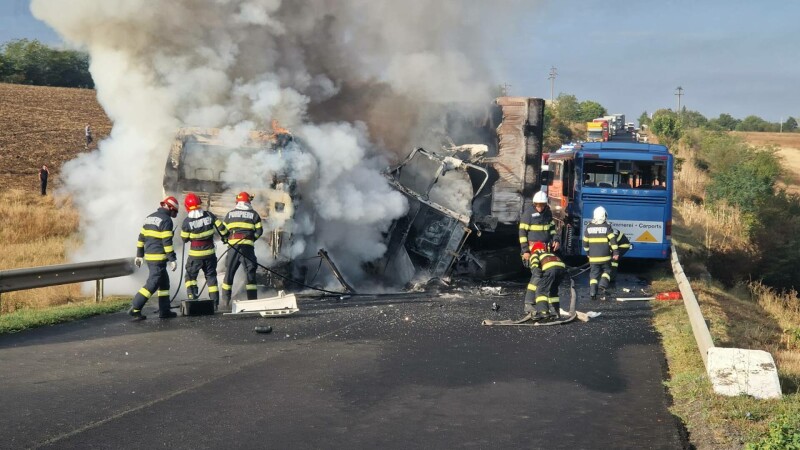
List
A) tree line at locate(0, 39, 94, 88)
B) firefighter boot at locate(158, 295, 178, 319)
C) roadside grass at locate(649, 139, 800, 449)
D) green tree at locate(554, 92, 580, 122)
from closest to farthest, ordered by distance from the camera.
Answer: roadside grass at locate(649, 139, 800, 449) → firefighter boot at locate(158, 295, 178, 319) → tree line at locate(0, 39, 94, 88) → green tree at locate(554, 92, 580, 122)

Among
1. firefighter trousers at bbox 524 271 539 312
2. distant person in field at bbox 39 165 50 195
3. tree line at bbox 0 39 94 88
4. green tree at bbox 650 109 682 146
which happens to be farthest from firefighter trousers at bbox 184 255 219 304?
green tree at bbox 650 109 682 146

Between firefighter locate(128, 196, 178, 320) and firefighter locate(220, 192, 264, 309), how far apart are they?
3.11 feet

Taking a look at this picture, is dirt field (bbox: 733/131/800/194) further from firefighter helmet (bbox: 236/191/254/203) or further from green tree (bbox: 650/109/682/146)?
firefighter helmet (bbox: 236/191/254/203)

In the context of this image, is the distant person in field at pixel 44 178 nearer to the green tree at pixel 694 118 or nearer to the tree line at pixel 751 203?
the tree line at pixel 751 203

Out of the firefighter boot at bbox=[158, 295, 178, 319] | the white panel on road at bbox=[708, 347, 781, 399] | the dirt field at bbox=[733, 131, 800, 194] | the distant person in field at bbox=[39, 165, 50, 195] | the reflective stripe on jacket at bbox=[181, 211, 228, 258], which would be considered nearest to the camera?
the white panel on road at bbox=[708, 347, 781, 399]

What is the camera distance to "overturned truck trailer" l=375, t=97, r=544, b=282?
14.2m

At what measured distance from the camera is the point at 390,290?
46.6 ft

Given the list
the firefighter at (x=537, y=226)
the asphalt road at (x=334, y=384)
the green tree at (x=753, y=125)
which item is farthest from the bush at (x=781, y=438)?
the green tree at (x=753, y=125)

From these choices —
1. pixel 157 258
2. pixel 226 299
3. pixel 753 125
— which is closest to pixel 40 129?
pixel 226 299

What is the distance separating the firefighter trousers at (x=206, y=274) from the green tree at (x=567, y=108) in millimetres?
70031

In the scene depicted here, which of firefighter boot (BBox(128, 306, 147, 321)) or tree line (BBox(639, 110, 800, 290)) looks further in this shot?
tree line (BBox(639, 110, 800, 290))

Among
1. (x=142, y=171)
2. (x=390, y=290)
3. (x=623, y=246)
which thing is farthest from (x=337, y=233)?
(x=623, y=246)

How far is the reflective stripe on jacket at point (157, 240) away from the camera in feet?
35.5

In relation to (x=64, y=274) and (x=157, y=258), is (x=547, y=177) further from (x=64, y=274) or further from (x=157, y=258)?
(x=64, y=274)
